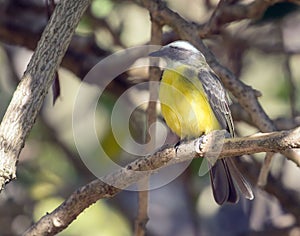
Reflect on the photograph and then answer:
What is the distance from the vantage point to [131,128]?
2.91 meters

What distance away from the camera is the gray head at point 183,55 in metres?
2.46

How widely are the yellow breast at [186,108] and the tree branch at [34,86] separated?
2.13 feet

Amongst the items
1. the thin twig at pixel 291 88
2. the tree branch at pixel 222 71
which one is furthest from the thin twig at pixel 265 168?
the thin twig at pixel 291 88

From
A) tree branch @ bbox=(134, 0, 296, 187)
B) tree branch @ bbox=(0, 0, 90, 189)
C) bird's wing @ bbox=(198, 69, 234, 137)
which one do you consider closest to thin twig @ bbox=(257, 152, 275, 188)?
tree branch @ bbox=(134, 0, 296, 187)

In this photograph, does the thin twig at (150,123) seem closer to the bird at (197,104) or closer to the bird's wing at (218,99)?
the bird at (197,104)

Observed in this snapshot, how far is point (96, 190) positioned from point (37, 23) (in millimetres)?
1166

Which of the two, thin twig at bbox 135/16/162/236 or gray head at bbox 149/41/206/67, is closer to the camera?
thin twig at bbox 135/16/162/236

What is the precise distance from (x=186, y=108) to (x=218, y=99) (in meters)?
0.10

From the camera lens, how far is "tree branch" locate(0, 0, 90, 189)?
5.45 ft

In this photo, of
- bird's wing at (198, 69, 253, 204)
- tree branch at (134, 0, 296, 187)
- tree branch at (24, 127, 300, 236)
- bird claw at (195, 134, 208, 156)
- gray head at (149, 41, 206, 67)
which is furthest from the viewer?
gray head at (149, 41, 206, 67)

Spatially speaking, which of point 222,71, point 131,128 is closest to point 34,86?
point 222,71

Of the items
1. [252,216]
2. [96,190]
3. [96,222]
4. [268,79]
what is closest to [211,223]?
[252,216]

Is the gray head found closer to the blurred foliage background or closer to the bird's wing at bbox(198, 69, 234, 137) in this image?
the bird's wing at bbox(198, 69, 234, 137)

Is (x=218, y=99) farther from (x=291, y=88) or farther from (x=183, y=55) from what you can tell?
(x=291, y=88)
